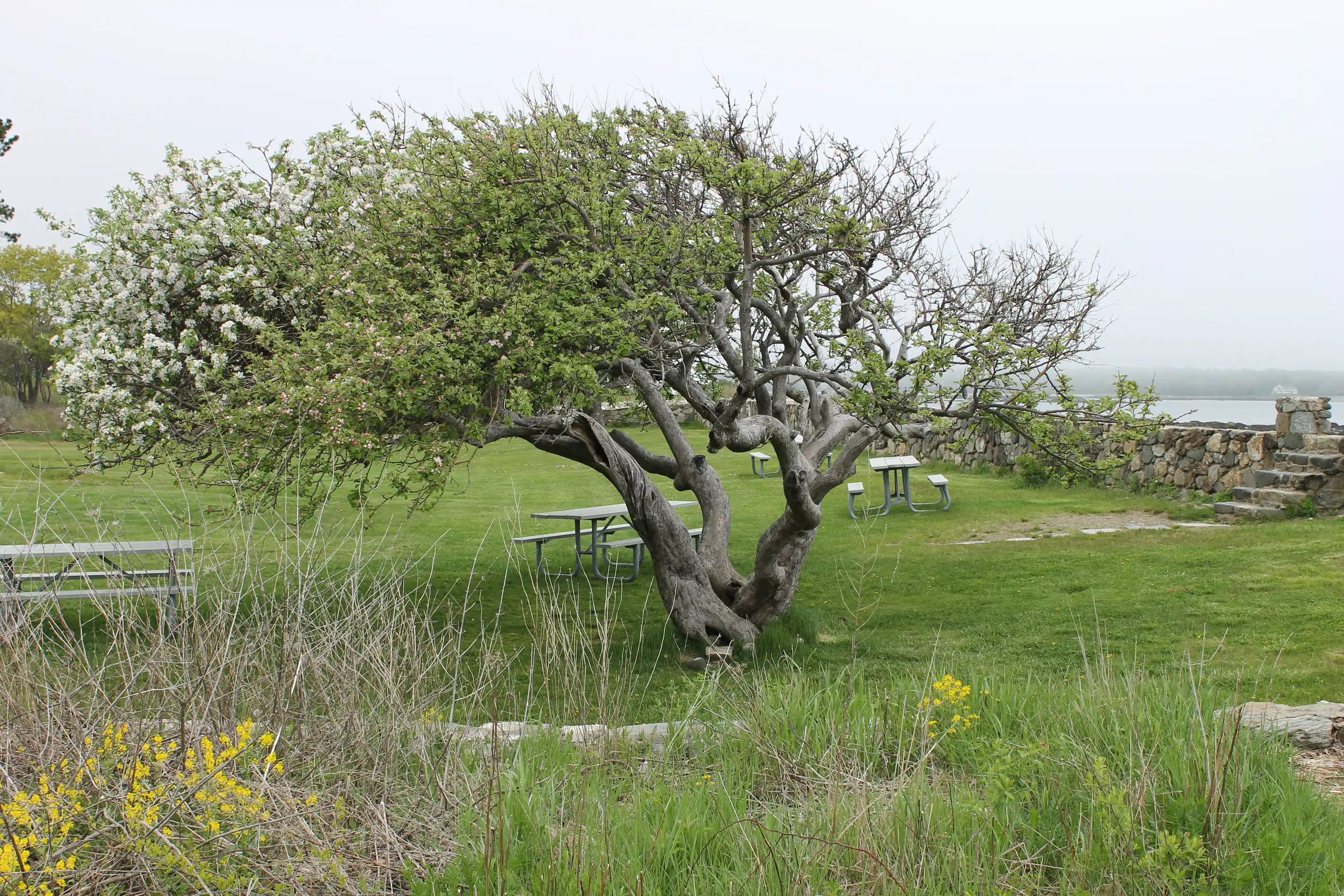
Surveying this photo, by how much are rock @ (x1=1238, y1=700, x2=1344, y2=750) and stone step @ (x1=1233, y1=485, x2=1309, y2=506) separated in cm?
807

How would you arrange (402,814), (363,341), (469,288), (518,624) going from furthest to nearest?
(518,624) → (469,288) → (363,341) → (402,814)

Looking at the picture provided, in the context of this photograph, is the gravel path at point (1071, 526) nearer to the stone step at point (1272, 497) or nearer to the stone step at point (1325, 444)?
the stone step at point (1272, 497)

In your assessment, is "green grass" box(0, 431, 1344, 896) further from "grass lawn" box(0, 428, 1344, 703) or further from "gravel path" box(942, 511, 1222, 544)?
"gravel path" box(942, 511, 1222, 544)

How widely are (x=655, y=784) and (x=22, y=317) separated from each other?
36.8 meters

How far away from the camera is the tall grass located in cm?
257

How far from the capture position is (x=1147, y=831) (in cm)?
276

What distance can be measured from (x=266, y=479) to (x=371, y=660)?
2.42 meters

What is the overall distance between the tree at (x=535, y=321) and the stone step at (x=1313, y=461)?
4.53 metres

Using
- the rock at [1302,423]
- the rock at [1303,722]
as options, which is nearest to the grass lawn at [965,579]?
the rock at [1303,722]

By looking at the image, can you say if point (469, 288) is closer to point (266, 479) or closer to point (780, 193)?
point (266, 479)

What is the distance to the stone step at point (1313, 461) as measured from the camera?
1070 cm

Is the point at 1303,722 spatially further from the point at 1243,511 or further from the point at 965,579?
the point at 1243,511

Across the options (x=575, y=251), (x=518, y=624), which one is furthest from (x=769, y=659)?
(x=575, y=251)

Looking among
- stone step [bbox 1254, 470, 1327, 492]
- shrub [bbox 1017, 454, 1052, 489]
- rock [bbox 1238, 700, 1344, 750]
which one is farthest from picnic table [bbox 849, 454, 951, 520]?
rock [bbox 1238, 700, 1344, 750]
